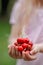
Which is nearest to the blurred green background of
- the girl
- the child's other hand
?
the girl

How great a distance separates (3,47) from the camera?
9.50ft

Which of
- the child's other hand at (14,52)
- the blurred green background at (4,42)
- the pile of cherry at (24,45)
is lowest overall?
the blurred green background at (4,42)

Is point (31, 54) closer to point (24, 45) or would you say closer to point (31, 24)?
point (24, 45)

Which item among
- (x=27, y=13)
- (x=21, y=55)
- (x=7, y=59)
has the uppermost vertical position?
(x=27, y=13)

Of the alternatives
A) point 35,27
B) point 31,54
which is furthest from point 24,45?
point 35,27

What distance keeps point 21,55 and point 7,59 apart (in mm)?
1663

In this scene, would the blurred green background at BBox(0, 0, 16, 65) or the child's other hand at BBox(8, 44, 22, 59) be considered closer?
the child's other hand at BBox(8, 44, 22, 59)

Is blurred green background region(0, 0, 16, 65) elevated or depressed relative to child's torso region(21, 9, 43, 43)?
depressed

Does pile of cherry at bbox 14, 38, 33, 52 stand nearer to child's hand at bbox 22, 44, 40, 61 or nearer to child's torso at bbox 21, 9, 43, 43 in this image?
child's hand at bbox 22, 44, 40, 61

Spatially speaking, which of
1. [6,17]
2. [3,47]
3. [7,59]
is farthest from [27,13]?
[6,17]

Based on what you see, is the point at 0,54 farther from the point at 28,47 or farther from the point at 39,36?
the point at 28,47

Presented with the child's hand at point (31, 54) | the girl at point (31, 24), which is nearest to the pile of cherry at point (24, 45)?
the child's hand at point (31, 54)

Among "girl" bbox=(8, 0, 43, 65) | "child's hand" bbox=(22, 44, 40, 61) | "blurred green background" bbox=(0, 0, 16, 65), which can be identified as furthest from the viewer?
"blurred green background" bbox=(0, 0, 16, 65)

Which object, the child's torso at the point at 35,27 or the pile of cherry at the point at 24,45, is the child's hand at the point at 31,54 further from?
the child's torso at the point at 35,27
